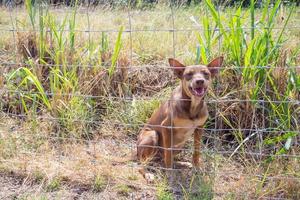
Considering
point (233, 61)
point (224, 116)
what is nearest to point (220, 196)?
point (224, 116)

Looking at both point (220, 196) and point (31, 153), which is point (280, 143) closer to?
point (220, 196)

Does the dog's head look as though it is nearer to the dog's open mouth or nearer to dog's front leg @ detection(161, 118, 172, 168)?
the dog's open mouth

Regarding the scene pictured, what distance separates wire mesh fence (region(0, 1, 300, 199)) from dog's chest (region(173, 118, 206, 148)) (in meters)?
0.04

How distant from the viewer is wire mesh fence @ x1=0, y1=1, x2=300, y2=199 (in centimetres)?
321

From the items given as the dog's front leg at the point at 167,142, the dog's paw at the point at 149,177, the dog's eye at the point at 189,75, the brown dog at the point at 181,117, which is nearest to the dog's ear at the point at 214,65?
the brown dog at the point at 181,117

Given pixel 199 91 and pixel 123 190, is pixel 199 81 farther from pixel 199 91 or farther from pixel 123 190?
pixel 123 190

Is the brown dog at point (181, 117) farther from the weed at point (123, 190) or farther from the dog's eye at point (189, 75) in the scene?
the weed at point (123, 190)

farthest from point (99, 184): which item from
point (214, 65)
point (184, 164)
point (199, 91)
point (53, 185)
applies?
point (214, 65)

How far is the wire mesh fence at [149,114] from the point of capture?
321 cm

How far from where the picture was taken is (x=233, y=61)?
12.5ft

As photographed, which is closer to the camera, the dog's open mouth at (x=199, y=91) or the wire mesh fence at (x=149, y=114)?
the dog's open mouth at (x=199, y=91)

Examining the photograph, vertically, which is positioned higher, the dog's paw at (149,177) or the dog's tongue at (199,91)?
the dog's tongue at (199,91)

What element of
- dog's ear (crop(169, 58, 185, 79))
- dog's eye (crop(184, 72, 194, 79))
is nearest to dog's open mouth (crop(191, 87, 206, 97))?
dog's eye (crop(184, 72, 194, 79))

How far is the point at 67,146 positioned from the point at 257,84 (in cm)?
177
